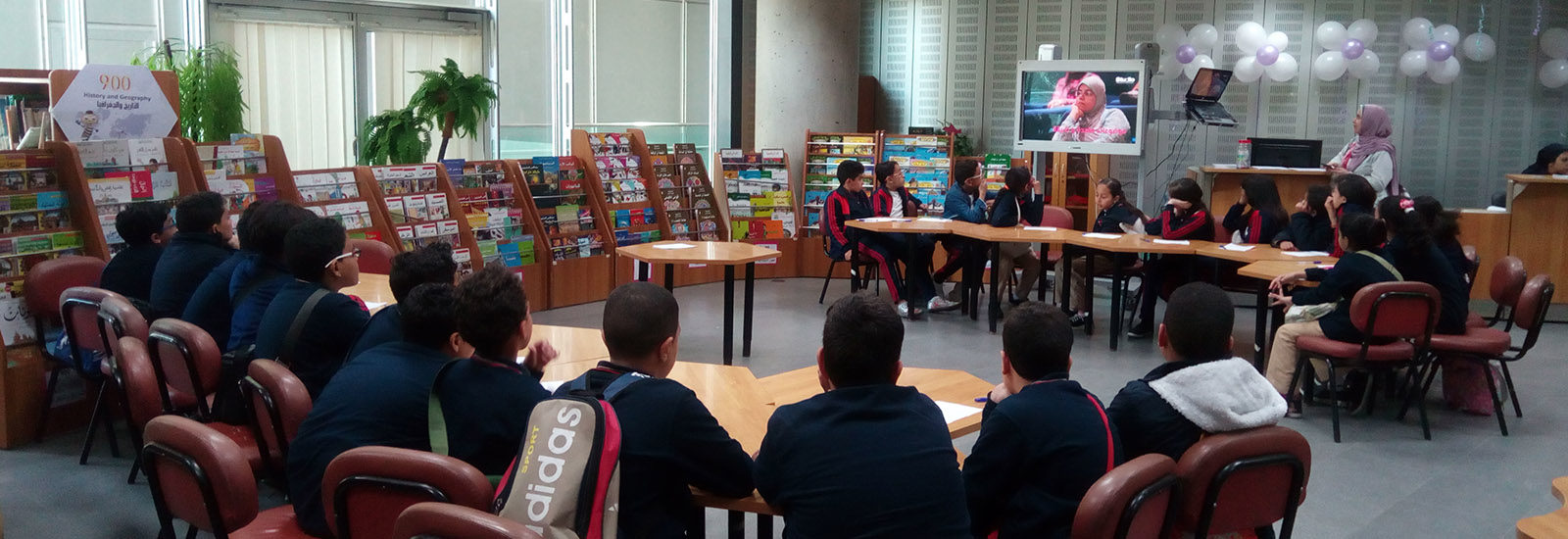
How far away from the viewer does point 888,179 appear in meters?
8.95

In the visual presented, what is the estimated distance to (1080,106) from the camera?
9.46 metres

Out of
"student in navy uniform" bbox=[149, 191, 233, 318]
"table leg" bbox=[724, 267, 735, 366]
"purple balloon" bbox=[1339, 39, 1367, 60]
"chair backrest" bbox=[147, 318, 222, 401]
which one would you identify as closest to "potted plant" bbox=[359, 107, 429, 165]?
"table leg" bbox=[724, 267, 735, 366]

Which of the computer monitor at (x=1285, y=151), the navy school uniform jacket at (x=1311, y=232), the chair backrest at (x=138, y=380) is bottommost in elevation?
the chair backrest at (x=138, y=380)

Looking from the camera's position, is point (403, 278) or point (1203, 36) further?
point (1203, 36)

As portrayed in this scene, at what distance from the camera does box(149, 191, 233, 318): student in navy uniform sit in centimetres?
468

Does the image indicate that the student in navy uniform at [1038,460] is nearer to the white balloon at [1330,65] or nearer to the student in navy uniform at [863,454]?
the student in navy uniform at [863,454]

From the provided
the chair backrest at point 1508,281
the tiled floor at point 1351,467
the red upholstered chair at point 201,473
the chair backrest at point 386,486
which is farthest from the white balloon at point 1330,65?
the red upholstered chair at point 201,473

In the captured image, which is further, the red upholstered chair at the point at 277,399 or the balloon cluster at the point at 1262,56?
the balloon cluster at the point at 1262,56

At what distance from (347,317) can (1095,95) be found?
708cm

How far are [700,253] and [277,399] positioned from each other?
358 centimetres

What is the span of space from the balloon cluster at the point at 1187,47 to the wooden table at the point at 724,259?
220 inches

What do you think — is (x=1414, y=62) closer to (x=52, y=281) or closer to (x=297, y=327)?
(x=297, y=327)

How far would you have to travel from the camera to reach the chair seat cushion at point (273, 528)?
2.71 m

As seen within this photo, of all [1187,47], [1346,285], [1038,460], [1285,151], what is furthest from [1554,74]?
[1038,460]
